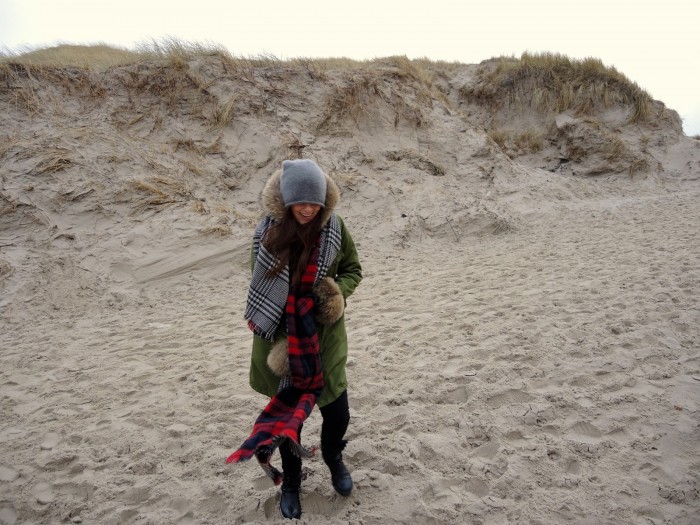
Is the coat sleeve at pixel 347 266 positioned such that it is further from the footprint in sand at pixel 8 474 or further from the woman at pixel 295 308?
the footprint in sand at pixel 8 474

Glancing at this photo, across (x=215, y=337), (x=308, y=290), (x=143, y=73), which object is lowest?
(x=215, y=337)

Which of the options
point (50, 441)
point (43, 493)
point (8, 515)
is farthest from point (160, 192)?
point (8, 515)

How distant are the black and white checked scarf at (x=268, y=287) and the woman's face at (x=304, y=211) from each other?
11 centimetres

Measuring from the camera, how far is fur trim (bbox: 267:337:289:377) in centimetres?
219

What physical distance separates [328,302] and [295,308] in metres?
0.16

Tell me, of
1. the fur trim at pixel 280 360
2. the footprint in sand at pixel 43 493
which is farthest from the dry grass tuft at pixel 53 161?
the fur trim at pixel 280 360

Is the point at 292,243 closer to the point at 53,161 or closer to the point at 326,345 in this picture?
the point at 326,345

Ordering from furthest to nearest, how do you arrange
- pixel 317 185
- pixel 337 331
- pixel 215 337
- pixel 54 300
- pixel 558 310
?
1. pixel 54 300
2. pixel 215 337
3. pixel 558 310
4. pixel 337 331
5. pixel 317 185

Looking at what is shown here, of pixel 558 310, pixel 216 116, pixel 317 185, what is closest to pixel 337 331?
pixel 317 185

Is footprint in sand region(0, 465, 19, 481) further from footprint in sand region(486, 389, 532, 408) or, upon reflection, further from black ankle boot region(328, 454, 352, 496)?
footprint in sand region(486, 389, 532, 408)

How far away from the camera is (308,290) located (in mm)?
2215

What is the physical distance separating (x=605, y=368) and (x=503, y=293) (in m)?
1.95

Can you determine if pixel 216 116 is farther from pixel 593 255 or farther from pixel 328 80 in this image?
pixel 593 255

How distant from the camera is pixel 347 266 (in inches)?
95.6
